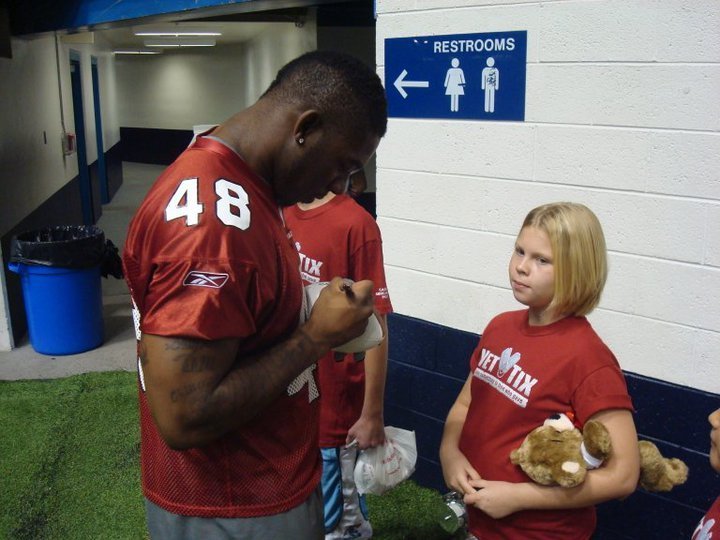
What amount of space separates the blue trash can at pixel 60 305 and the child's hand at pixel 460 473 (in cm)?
432

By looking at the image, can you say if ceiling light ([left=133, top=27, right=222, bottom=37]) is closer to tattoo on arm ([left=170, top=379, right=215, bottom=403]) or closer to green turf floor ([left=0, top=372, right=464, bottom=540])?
green turf floor ([left=0, top=372, right=464, bottom=540])

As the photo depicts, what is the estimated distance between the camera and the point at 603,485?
1.82m

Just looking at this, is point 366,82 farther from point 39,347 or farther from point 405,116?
point 39,347

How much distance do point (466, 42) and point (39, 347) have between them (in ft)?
14.2

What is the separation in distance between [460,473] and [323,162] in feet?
3.36

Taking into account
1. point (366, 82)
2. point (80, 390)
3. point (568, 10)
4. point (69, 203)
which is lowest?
point (80, 390)

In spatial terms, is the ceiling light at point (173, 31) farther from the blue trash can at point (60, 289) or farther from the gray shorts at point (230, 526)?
the gray shorts at point (230, 526)

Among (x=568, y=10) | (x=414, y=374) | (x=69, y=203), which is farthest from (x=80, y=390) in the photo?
(x=69, y=203)

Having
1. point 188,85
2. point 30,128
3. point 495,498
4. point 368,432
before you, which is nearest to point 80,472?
point 368,432

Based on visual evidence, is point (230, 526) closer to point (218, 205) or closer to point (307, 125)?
point (218, 205)

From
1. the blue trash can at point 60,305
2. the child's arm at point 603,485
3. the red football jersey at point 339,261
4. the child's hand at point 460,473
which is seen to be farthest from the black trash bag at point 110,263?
the child's arm at point 603,485

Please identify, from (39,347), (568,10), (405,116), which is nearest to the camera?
(568,10)

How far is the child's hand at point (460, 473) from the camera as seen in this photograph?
2.03m

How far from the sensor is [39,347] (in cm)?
584
